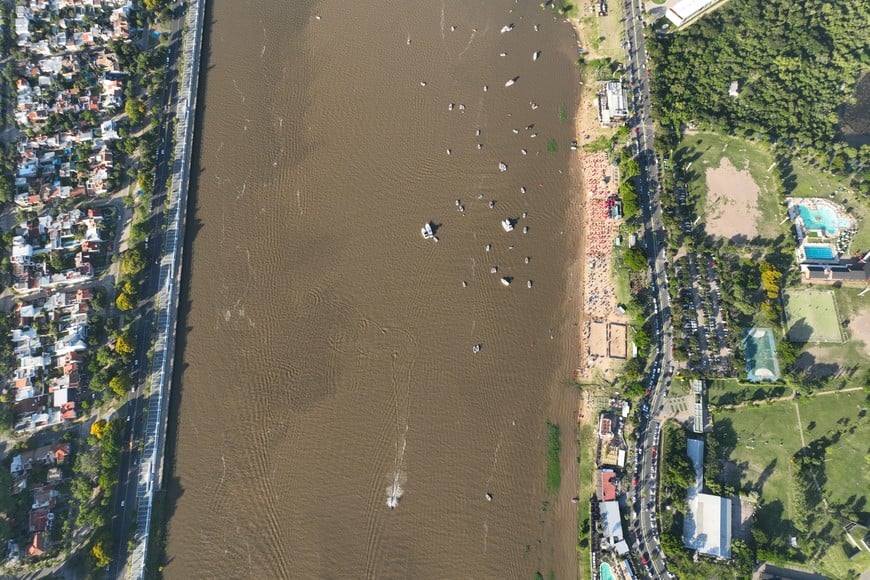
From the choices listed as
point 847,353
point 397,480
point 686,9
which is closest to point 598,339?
point 847,353

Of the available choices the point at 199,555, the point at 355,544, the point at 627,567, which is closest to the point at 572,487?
the point at 627,567

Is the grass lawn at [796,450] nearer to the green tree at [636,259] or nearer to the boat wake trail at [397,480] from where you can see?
the green tree at [636,259]

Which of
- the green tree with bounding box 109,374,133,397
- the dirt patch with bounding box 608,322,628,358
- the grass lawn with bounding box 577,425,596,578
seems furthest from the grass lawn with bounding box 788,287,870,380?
the green tree with bounding box 109,374,133,397

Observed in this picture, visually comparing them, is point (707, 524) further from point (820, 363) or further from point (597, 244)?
point (597, 244)

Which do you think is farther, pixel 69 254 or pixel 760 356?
pixel 69 254

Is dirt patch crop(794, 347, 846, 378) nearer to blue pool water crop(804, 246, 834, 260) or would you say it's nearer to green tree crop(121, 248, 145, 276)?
blue pool water crop(804, 246, 834, 260)

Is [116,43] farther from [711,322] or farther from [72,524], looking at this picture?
[711,322]

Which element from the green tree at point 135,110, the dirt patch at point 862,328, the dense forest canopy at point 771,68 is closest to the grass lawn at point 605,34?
the dense forest canopy at point 771,68

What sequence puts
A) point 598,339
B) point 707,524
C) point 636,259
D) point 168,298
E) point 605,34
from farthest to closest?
point 605,34
point 168,298
point 598,339
point 636,259
point 707,524
